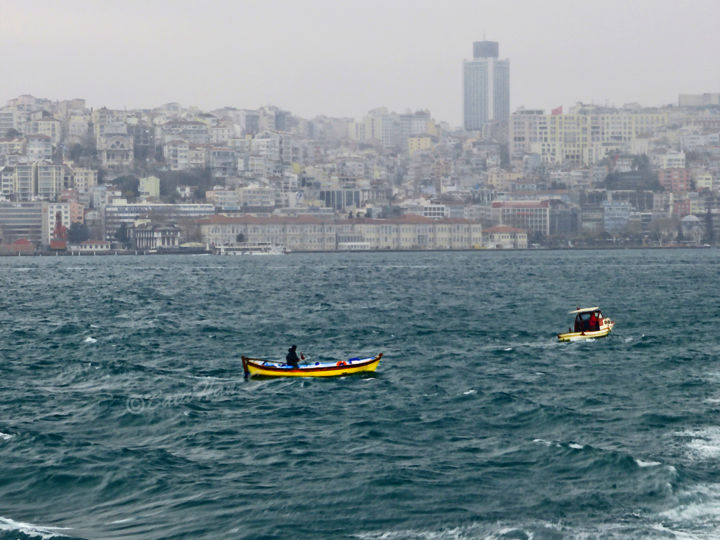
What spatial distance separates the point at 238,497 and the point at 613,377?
14239mm

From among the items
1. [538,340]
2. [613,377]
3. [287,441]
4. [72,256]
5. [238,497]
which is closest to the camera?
[238,497]

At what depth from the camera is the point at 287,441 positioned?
22859 mm

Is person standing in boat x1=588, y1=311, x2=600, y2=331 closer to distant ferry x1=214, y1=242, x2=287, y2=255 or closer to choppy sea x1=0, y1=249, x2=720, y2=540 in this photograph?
choppy sea x1=0, y1=249, x2=720, y2=540

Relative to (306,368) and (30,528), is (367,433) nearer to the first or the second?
(30,528)

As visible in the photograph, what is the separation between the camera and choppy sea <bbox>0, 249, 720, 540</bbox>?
17.7m

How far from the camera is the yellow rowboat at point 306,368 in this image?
101 ft

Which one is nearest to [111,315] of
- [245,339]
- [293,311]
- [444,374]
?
[293,311]

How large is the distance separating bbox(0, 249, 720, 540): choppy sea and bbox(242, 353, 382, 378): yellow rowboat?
1.42ft

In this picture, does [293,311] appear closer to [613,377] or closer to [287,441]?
[613,377]

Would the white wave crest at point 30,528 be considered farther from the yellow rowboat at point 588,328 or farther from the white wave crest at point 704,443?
the yellow rowboat at point 588,328

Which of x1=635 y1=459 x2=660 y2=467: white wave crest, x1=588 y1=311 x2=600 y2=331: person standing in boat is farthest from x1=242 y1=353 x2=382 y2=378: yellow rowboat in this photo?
x1=635 y1=459 x2=660 y2=467: white wave crest

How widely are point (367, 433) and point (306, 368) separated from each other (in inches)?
312

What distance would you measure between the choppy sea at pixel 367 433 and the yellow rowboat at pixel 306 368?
1.42 ft

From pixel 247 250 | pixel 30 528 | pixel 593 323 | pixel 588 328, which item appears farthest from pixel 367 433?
pixel 247 250
